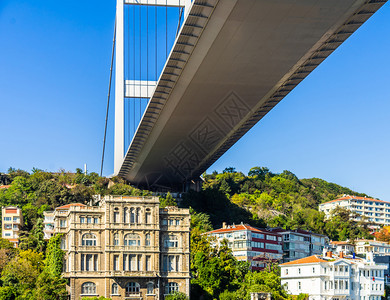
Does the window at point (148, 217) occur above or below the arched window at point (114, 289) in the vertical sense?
above

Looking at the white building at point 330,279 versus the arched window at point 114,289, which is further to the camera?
the white building at point 330,279

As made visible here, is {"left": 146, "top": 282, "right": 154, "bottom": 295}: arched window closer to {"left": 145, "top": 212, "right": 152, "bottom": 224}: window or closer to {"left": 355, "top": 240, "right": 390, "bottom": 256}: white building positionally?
{"left": 145, "top": 212, "right": 152, "bottom": 224}: window

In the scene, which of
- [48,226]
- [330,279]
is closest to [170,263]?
[330,279]

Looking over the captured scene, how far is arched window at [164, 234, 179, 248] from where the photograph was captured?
46375 millimetres

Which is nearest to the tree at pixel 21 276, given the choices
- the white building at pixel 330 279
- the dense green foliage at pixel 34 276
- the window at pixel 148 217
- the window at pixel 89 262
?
the dense green foliage at pixel 34 276

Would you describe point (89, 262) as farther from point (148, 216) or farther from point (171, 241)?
point (171, 241)

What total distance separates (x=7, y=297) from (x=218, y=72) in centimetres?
1966

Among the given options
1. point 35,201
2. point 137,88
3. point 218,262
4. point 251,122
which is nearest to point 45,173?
point 35,201

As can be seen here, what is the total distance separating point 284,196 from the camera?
95250 millimetres

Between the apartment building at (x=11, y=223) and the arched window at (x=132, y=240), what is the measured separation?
1694 centimetres

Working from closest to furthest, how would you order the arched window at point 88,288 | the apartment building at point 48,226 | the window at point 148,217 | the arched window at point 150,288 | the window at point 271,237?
the arched window at point 88,288, the arched window at point 150,288, the window at point 148,217, the apartment building at point 48,226, the window at point 271,237

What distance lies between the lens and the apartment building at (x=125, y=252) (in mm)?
44094

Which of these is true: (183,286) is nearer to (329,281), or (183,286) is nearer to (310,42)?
(329,281)

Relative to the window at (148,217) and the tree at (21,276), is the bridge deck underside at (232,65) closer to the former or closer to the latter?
the window at (148,217)
